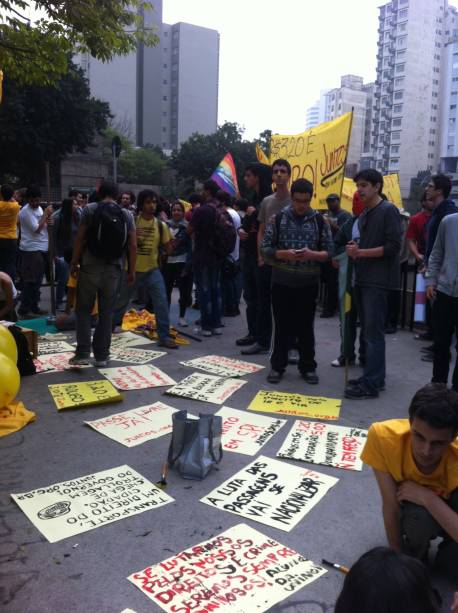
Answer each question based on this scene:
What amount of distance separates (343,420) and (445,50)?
107323 mm

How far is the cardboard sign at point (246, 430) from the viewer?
377cm

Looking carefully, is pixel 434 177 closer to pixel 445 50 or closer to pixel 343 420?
pixel 343 420

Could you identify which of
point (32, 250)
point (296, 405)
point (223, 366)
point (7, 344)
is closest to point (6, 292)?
point (7, 344)

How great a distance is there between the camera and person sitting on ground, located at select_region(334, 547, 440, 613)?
1.14 meters

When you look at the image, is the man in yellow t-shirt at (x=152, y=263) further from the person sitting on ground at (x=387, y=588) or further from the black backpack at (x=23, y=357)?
the person sitting on ground at (x=387, y=588)

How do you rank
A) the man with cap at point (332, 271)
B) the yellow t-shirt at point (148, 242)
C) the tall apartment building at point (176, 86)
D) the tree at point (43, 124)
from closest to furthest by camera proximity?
the yellow t-shirt at point (148, 242), the man with cap at point (332, 271), the tree at point (43, 124), the tall apartment building at point (176, 86)

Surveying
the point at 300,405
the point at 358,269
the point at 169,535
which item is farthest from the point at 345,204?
the point at 169,535

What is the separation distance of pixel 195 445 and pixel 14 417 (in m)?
1.59

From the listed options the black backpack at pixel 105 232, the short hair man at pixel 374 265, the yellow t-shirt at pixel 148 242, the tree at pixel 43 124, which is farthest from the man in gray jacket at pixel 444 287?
the tree at pixel 43 124

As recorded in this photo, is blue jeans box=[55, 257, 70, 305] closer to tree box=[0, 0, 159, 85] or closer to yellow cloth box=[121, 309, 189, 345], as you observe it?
yellow cloth box=[121, 309, 189, 345]

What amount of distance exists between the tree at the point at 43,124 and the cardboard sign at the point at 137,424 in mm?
30956

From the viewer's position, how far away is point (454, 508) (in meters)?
2.34

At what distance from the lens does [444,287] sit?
4.46 meters

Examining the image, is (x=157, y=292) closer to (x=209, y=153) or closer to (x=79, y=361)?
(x=79, y=361)
